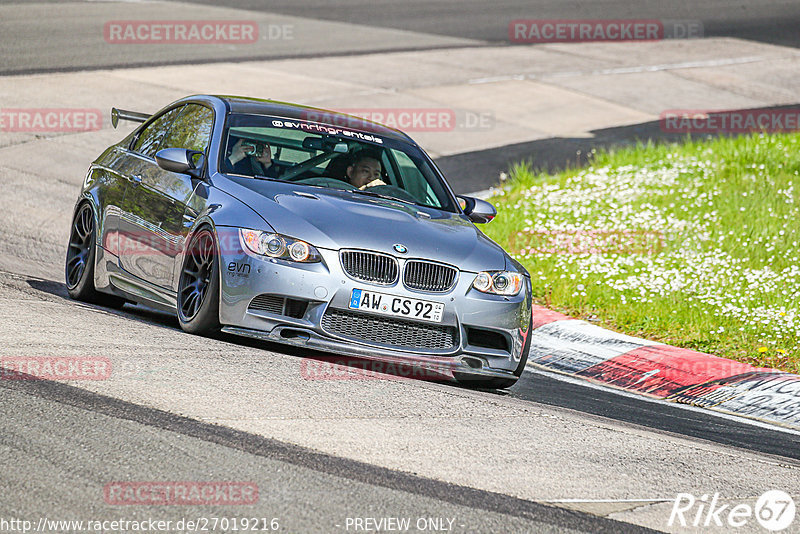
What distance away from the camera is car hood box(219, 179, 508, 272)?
6.77m

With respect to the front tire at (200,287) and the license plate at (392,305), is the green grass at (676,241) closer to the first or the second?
the license plate at (392,305)

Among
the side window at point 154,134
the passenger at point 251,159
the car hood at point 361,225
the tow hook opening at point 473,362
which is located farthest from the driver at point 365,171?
the tow hook opening at point 473,362

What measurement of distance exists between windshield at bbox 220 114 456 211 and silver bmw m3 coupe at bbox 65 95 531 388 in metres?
0.01

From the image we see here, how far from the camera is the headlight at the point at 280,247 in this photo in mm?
6660

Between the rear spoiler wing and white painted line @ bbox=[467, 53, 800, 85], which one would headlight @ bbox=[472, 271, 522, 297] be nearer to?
the rear spoiler wing

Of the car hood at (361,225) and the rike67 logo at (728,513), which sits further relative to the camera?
the car hood at (361,225)

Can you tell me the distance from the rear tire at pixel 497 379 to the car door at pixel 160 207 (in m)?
1.93

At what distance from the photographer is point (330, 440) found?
5145 millimetres

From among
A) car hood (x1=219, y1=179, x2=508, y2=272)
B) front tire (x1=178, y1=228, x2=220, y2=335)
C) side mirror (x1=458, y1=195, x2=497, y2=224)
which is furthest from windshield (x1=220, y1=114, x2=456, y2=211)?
front tire (x1=178, y1=228, x2=220, y2=335)

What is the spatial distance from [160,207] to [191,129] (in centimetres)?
87

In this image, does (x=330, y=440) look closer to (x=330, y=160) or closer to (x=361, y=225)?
(x=361, y=225)

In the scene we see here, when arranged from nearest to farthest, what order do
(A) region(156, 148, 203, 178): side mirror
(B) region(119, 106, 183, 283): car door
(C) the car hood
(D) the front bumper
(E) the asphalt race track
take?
(E) the asphalt race track → (D) the front bumper → (C) the car hood → (A) region(156, 148, 203, 178): side mirror → (B) region(119, 106, 183, 283): car door

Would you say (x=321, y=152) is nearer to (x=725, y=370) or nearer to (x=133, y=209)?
(x=133, y=209)

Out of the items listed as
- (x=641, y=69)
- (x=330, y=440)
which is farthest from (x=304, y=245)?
(x=641, y=69)
